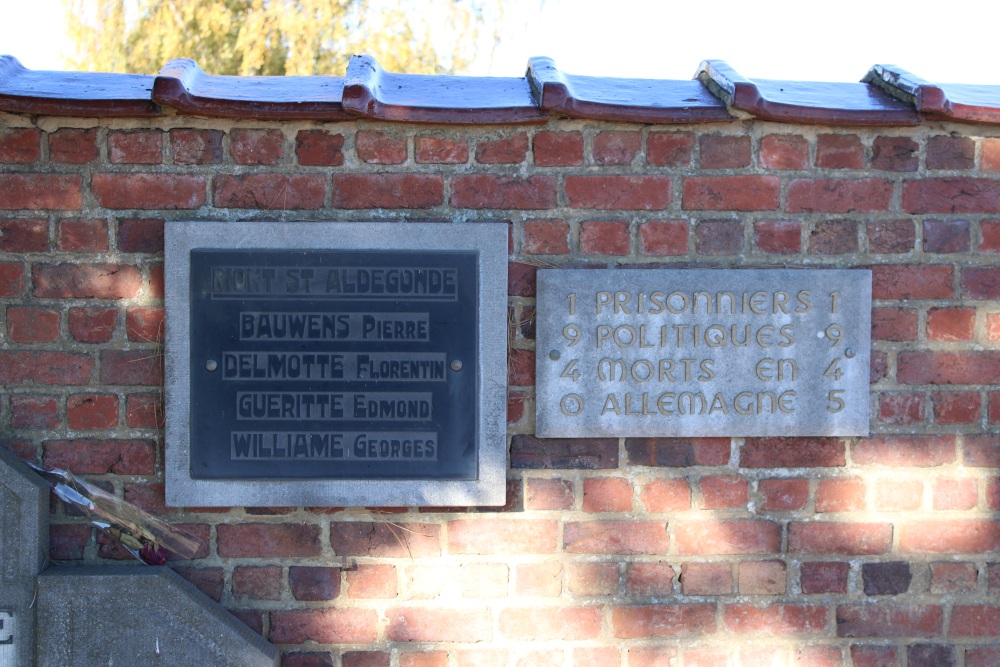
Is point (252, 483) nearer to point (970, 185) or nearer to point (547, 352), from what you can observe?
point (547, 352)

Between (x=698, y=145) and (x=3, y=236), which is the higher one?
(x=698, y=145)

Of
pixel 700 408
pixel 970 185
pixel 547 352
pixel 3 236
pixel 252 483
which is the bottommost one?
pixel 252 483

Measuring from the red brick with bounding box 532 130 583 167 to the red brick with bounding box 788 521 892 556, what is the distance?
1056mm

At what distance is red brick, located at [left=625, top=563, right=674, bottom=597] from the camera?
6.64ft

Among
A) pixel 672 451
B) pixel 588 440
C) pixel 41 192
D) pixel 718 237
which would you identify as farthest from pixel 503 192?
pixel 41 192

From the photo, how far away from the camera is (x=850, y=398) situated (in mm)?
2008

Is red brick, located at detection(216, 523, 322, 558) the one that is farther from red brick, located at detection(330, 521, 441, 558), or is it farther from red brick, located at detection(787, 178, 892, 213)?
red brick, located at detection(787, 178, 892, 213)

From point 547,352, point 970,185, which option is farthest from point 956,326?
point 547,352

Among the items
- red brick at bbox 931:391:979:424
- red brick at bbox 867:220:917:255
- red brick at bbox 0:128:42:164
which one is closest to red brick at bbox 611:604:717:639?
red brick at bbox 931:391:979:424

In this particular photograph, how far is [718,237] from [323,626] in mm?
1355

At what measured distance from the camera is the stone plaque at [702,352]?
198cm

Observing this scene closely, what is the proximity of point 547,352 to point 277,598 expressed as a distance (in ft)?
2.92

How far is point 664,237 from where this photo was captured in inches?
79.1

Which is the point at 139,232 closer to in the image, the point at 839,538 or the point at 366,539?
the point at 366,539
